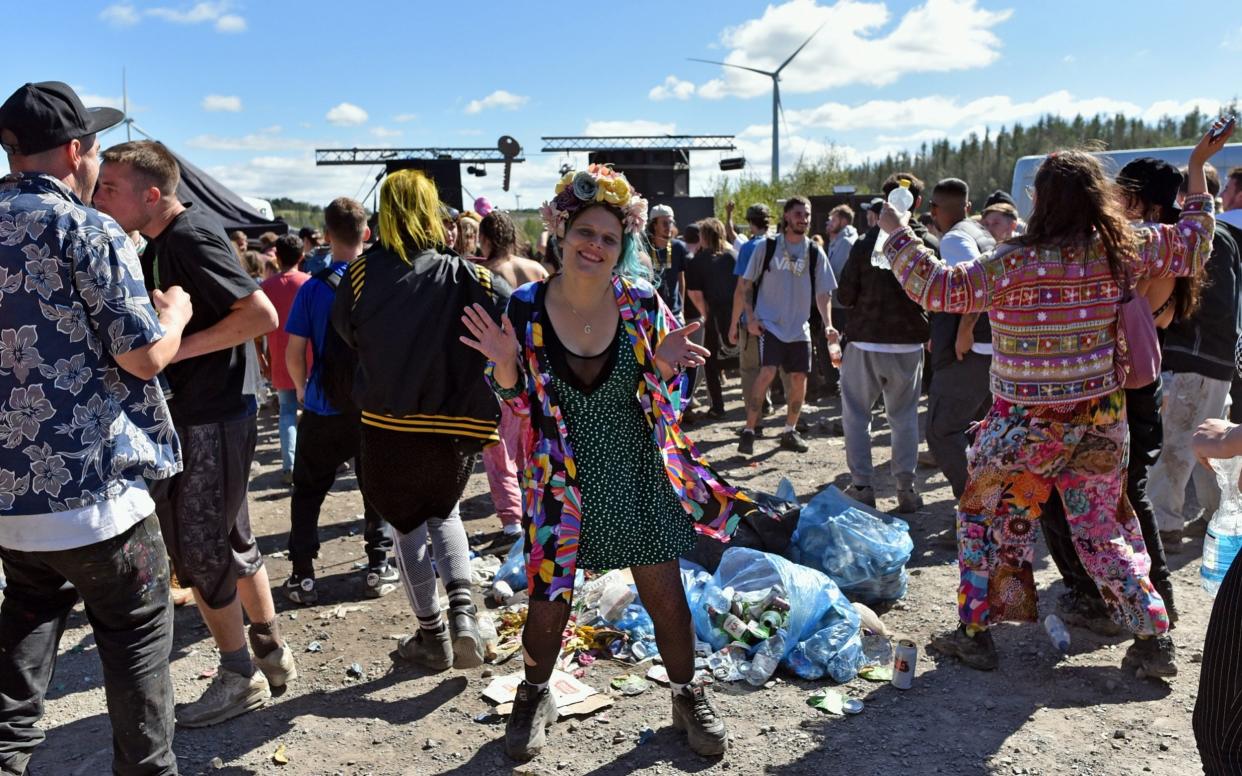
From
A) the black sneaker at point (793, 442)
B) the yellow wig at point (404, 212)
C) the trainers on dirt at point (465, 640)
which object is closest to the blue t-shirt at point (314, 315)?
the yellow wig at point (404, 212)

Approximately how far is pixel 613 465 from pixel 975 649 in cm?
181

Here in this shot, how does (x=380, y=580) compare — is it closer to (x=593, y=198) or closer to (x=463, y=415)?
(x=463, y=415)

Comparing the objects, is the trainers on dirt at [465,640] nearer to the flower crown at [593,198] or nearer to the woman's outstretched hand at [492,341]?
the woman's outstretched hand at [492,341]

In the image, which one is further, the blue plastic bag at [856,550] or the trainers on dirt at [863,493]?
the trainers on dirt at [863,493]

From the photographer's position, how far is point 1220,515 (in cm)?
266

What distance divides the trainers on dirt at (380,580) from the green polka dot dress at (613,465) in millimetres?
2135

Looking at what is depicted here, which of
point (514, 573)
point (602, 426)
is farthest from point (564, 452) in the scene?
point (514, 573)

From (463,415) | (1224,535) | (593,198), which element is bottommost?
(1224,535)

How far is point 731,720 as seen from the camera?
3.37m

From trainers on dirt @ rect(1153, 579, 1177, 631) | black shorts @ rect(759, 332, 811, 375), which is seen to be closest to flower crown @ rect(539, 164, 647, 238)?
trainers on dirt @ rect(1153, 579, 1177, 631)

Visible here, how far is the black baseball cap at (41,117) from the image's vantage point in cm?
231

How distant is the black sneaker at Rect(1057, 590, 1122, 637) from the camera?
3.96 m

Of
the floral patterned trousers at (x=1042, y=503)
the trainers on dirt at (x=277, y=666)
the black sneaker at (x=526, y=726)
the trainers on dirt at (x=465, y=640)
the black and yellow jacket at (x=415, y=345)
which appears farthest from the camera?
the trainers on dirt at (x=465, y=640)

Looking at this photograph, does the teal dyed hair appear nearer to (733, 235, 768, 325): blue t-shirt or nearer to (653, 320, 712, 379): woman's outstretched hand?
(653, 320, 712, 379): woman's outstretched hand
